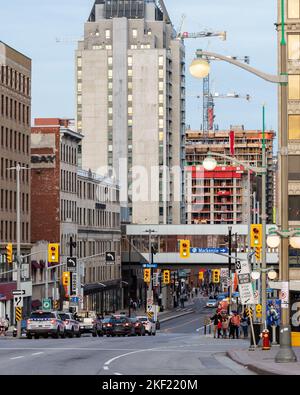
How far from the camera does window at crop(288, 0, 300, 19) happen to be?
57.1 meters

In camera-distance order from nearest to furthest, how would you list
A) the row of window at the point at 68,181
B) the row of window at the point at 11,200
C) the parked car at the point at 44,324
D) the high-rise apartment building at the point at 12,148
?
the parked car at the point at 44,324 < the high-rise apartment building at the point at 12,148 < the row of window at the point at 11,200 < the row of window at the point at 68,181

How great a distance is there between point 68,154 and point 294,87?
74.0 meters

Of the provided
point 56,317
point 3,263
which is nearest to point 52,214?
point 3,263

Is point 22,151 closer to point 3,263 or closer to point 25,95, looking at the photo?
point 25,95

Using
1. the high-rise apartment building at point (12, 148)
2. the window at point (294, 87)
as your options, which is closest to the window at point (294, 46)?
the window at point (294, 87)

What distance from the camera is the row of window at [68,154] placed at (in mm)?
126519

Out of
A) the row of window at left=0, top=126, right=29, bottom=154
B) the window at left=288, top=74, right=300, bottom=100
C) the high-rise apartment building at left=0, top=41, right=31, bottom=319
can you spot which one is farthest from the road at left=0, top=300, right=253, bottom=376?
the row of window at left=0, top=126, right=29, bottom=154

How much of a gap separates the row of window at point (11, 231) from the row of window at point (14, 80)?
43.8ft

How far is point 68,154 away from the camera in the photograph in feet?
426

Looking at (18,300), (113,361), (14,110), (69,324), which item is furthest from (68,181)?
A: (113,361)

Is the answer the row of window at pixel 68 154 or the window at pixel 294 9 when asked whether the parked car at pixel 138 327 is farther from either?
the row of window at pixel 68 154

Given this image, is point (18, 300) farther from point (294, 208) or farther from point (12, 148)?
point (12, 148)
